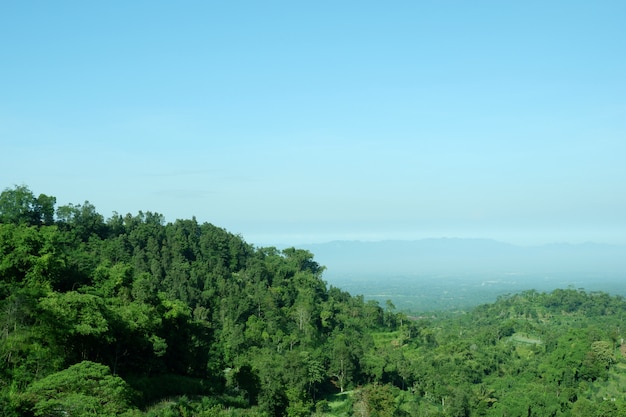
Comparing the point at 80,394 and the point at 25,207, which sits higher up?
the point at 25,207

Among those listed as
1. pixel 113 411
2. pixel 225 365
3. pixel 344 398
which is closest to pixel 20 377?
pixel 113 411

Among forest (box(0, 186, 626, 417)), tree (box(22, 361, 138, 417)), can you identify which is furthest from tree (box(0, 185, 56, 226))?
tree (box(22, 361, 138, 417))

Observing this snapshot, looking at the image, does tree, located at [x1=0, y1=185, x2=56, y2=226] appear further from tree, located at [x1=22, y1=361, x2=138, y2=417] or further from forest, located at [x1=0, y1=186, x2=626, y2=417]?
tree, located at [x1=22, y1=361, x2=138, y2=417]

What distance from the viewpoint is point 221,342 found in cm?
3472

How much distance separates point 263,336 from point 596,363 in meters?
25.1

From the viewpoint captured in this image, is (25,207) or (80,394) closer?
(80,394)

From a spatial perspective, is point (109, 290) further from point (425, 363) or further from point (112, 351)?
point (425, 363)

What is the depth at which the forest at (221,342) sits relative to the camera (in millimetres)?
16500

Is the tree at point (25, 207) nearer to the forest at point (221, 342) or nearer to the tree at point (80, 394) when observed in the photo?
the forest at point (221, 342)

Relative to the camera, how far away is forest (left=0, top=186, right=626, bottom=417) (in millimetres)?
16500

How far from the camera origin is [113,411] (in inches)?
501

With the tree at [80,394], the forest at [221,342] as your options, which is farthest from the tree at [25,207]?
the tree at [80,394]

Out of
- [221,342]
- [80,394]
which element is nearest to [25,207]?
[221,342]

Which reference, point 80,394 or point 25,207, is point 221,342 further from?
point 80,394
